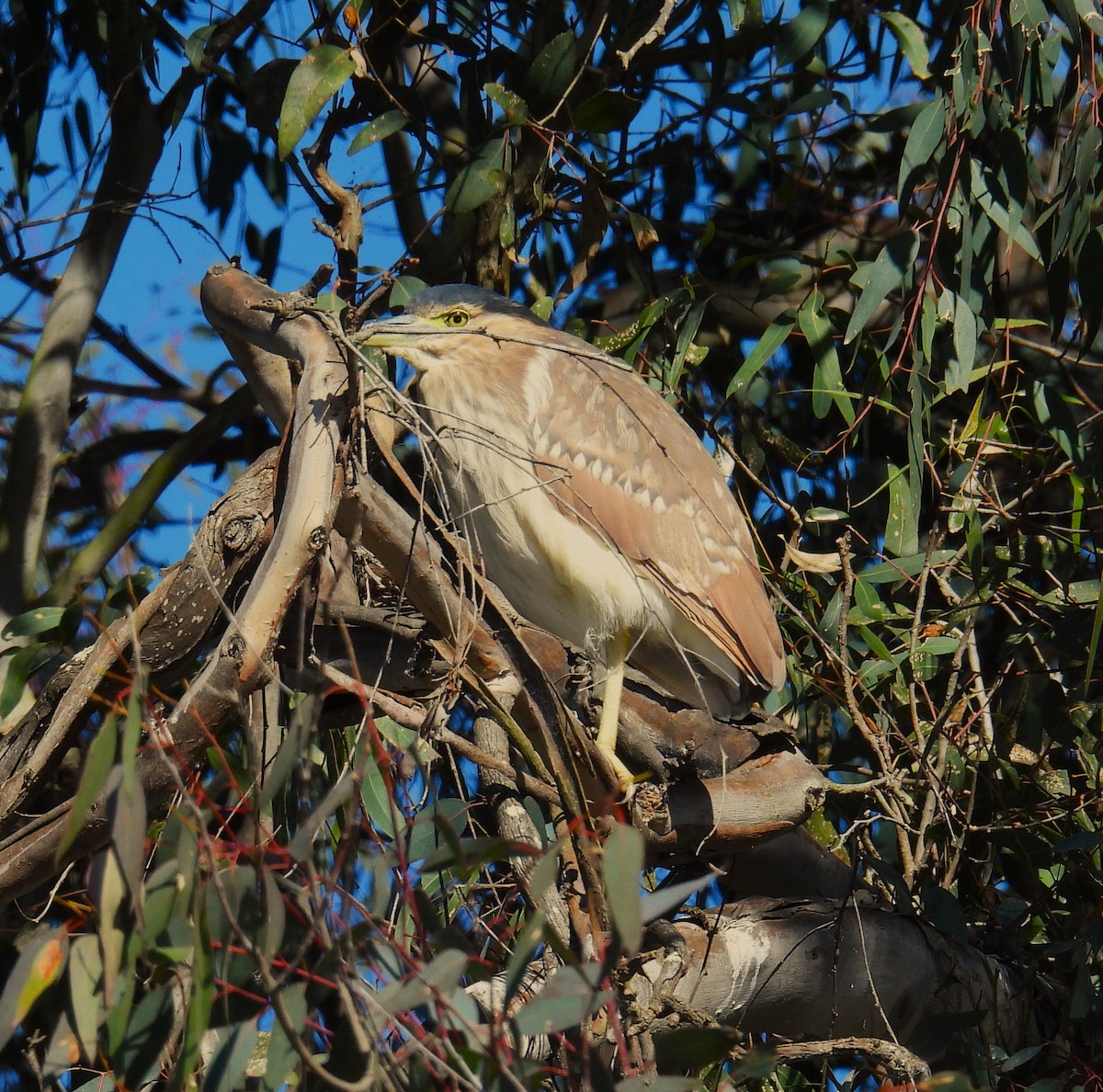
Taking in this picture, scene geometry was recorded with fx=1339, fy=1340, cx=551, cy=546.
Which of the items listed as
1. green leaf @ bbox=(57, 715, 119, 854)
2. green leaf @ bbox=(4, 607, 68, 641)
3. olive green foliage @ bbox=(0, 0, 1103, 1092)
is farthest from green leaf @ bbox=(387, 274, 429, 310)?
green leaf @ bbox=(57, 715, 119, 854)

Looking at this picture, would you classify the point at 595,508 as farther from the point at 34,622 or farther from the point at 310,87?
the point at 34,622

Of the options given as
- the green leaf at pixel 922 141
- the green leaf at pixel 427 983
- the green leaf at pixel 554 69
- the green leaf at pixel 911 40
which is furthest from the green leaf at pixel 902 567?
the green leaf at pixel 427 983

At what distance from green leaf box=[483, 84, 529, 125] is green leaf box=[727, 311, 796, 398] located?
647 millimetres

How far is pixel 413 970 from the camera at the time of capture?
0.98m

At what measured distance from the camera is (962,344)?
241cm

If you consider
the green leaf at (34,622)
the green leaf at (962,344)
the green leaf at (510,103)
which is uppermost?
the green leaf at (510,103)

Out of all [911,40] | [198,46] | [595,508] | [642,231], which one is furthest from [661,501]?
[198,46]

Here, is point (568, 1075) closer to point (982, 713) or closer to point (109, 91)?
point (982, 713)

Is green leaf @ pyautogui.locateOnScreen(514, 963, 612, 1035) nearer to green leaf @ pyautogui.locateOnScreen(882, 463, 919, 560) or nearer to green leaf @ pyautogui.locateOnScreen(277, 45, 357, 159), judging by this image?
green leaf @ pyautogui.locateOnScreen(277, 45, 357, 159)

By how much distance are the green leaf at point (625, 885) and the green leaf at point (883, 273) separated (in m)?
1.53

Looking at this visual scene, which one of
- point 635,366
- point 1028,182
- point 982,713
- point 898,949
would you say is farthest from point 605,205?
point 898,949

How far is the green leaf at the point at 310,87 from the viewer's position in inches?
91.3

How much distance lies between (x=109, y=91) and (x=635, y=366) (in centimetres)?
153

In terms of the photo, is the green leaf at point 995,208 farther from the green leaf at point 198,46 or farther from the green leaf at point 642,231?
the green leaf at point 198,46
